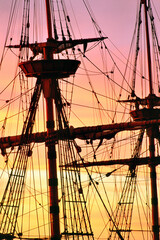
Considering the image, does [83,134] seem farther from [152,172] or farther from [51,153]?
[152,172]

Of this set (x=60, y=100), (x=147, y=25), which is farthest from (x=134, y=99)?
(x=60, y=100)

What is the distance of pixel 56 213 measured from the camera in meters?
56.1

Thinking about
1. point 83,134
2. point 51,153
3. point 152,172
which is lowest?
point 51,153

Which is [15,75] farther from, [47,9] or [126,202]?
[126,202]

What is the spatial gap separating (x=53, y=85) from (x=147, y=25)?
18182 mm

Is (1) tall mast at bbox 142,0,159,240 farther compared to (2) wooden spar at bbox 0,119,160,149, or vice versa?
(1) tall mast at bbox 142,0,159,240

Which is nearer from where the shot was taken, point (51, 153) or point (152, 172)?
point (51, 153)

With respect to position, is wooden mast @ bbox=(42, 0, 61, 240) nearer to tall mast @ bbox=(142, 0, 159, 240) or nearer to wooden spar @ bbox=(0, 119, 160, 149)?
wooden spar @ bbox=(0, 119, 160, 149)

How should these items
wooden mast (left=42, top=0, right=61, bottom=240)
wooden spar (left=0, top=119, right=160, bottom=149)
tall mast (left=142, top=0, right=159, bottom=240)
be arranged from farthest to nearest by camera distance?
tall mast (left=142, top=0, right=159, bottom=240)
wooden spar (left=0, top=119, right=160, bottom=149)
wooden mast (left=42, top=0, right=61, bottom=240)

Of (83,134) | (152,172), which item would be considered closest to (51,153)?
(83,134)

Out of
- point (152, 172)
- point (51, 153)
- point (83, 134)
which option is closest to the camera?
point (51, 153)

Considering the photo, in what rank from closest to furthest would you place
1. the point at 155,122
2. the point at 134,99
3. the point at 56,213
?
the point at 56,213
the point at 155,122
the point at 134,99

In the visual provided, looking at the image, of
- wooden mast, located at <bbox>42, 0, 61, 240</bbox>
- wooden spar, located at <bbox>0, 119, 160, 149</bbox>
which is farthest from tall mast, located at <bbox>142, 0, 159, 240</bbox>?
wooden mast, located at <bbox>42, 0, 61, 240</bbox>

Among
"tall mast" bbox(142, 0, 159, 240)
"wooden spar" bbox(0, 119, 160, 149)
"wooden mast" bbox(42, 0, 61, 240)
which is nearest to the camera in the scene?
"wooden mast" bbox(42, 0, 61, 240)
